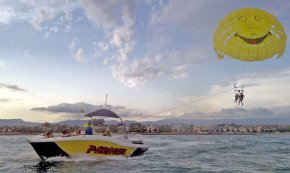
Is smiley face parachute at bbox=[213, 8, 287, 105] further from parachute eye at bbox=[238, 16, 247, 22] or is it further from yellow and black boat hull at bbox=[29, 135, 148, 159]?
yellow and black boat hull at bbox=[29, 135, 148, 159]

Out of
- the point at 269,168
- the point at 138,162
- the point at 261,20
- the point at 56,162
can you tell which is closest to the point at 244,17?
the point at 261,20

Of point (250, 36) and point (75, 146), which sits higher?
point (250, 36)

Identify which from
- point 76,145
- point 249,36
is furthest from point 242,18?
point 76,145

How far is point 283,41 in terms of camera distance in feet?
79.5

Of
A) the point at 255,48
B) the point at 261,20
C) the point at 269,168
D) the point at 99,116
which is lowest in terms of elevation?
the point at 269,168

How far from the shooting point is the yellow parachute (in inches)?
934

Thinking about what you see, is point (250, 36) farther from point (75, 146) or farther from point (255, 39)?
point (75, 146)

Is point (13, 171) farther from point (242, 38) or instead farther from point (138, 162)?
point (242, 38)

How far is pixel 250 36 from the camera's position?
23.8m

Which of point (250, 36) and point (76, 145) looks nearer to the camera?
point (250, 36)

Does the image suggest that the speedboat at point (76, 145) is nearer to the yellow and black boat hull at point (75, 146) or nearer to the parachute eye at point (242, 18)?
the yellow and black boat hull at point (75, 146)

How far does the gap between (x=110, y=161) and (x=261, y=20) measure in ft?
47.3

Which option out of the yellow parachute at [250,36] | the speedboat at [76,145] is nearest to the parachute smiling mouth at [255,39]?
the yellow parachute at [250,36]

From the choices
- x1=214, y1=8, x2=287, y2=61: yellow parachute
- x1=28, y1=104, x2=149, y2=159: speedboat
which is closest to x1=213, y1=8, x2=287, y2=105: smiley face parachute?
x1=214, y1=8, x2=287, y2=61: yellow parachute
